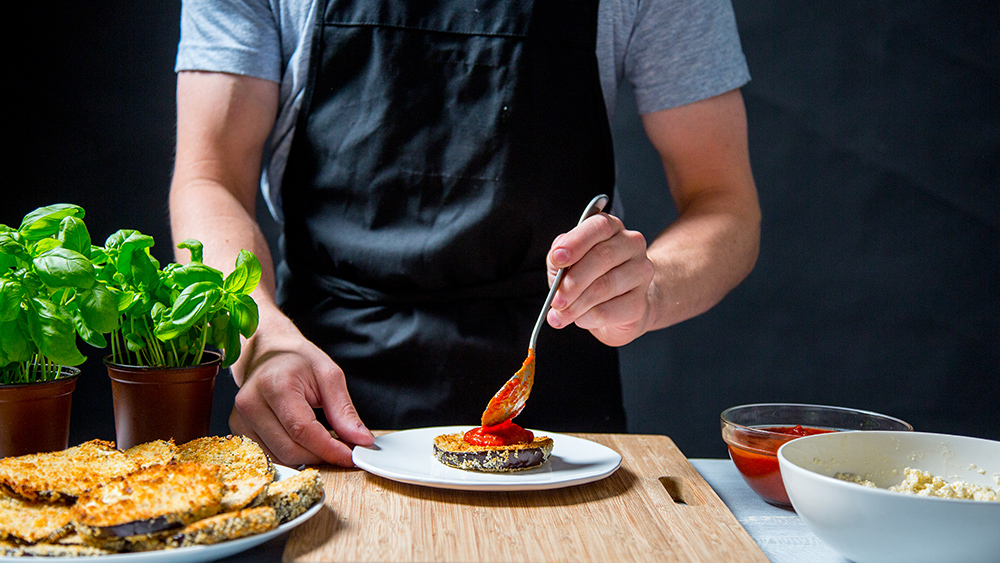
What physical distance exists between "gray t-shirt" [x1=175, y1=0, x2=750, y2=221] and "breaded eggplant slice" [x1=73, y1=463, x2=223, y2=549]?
3.19 ft

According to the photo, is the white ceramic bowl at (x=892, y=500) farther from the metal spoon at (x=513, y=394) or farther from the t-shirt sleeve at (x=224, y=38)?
the t-shirt sleeve at (x=224, y=38)

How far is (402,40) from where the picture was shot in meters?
1.54

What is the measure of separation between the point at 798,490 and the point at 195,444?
28.9 inches

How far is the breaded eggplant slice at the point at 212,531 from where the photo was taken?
70 centimetres

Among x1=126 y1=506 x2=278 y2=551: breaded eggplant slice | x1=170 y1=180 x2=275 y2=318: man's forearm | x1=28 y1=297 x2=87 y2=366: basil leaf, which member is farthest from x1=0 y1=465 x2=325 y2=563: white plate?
x1=170 y1=180 x2=275 y2=318: man's forearm

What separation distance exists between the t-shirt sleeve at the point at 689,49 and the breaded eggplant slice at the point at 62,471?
1.23 metres

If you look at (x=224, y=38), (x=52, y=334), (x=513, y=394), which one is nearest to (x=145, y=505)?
(x=52, y=334)

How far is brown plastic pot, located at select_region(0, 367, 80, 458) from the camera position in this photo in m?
0.89

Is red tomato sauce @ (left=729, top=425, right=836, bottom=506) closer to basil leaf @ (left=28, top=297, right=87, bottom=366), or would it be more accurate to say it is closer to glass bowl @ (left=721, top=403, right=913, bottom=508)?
glass bowl @ (left=721, top=403, right=913, bottom=508)

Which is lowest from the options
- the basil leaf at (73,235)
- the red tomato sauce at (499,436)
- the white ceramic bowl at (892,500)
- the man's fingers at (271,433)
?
the man's fingers at (271,433)

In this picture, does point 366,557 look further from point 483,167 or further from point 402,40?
point 402,40

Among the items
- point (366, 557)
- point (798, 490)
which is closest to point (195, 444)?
point (366, 557)

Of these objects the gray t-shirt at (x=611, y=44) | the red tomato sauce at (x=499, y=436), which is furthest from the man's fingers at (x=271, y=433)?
the gray t-shirt at (x=611, y=44)

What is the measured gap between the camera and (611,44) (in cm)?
162
